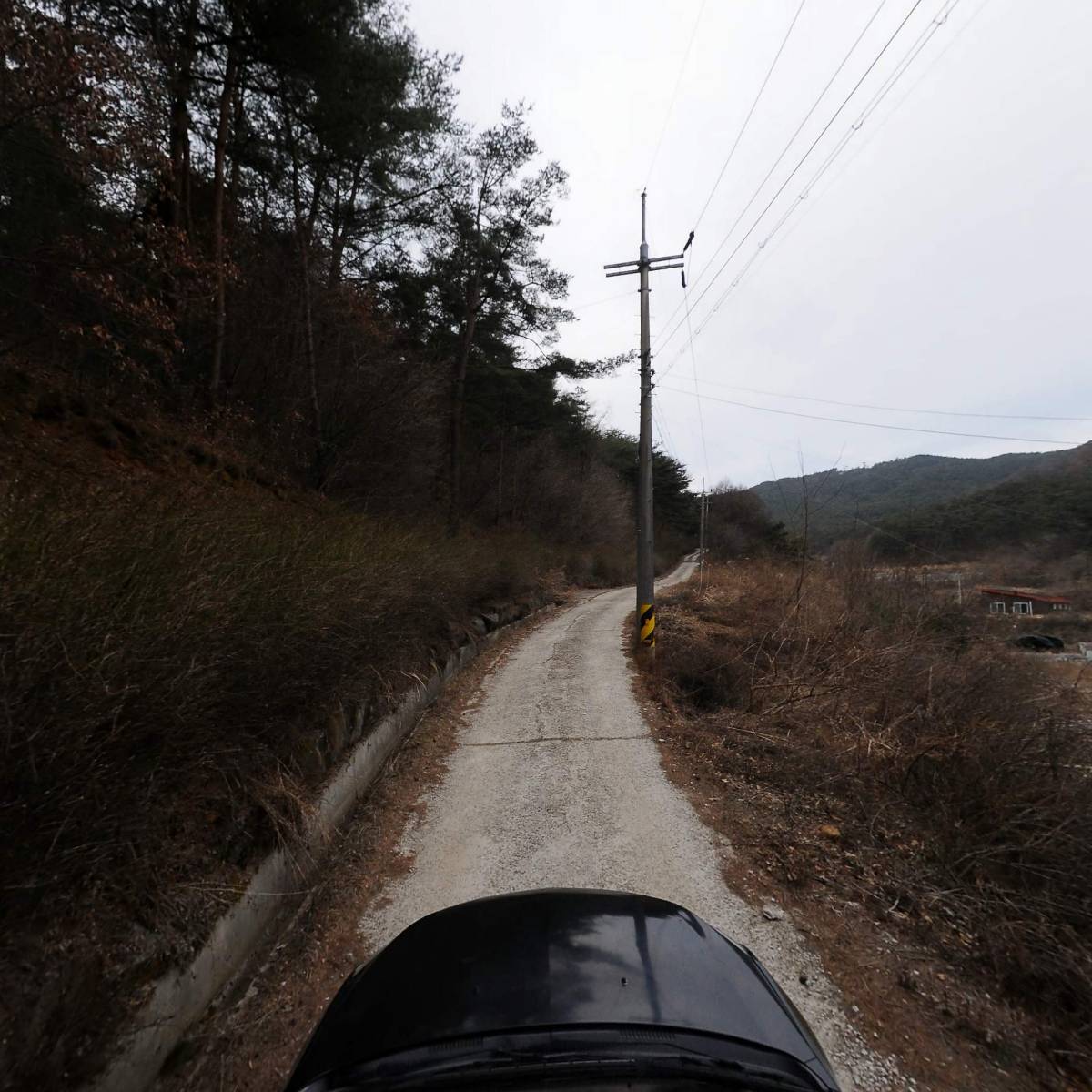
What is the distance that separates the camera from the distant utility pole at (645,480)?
10336 millimetres

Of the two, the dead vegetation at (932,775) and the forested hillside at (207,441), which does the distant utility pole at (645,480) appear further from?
the forested hillside at (207,441)

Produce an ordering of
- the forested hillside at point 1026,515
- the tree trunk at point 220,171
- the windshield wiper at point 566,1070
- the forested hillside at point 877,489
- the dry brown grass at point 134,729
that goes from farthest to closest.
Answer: the forested hillside at point 1026,515, the forested hillside at point 877,489, the tree trunk at point 220,171, the dry brown grass at point 134,729, the windshield wiper at point 566,1070

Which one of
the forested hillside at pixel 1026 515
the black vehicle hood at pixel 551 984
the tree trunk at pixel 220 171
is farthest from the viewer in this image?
the forested hillside at pixel 1026 515

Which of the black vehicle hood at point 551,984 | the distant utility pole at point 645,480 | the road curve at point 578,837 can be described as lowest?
the road curve at point 578,837

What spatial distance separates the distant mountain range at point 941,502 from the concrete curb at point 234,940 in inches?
342

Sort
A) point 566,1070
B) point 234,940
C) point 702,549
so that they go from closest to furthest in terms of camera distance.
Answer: point 566,1070
point 234,940
point 702,549

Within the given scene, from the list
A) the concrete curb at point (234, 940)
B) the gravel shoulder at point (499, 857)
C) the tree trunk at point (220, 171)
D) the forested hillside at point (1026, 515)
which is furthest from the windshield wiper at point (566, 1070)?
the forested hillside at point (1026, 515)

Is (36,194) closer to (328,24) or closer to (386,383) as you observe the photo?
(328,24)

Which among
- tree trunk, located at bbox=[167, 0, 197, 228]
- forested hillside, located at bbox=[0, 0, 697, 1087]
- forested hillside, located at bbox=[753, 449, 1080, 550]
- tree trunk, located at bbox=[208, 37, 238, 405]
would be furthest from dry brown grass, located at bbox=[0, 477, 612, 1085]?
forested hillside, located at bbox=[753, 449, 1080, 550]

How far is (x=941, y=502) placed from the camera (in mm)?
33781

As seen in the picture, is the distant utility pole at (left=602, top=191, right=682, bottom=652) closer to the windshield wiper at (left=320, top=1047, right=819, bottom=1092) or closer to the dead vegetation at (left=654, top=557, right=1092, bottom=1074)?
the dead vegetation at (left=654, top=557, right=1092, bottom=1074)

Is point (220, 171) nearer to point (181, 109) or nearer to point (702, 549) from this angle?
point (181, 109)

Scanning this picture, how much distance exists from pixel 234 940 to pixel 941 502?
4001 cm

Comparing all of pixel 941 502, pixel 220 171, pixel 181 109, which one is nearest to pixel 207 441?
pixel 220 171
